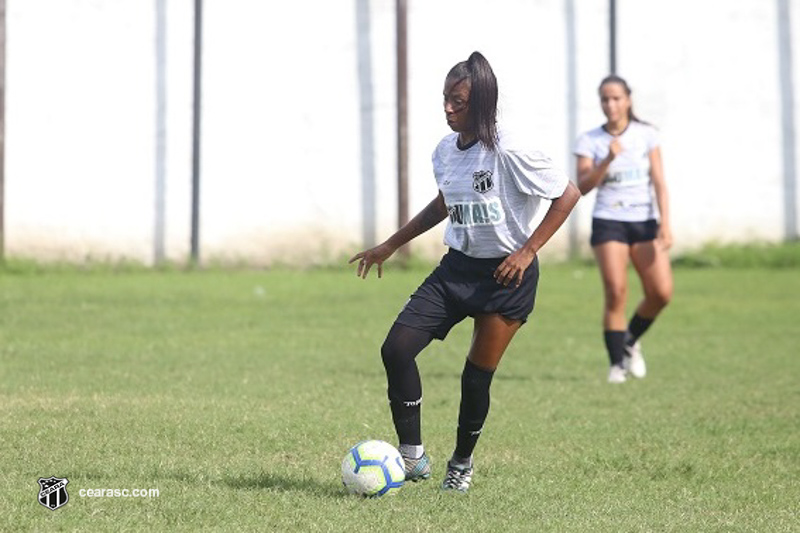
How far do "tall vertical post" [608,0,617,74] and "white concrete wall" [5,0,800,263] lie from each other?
143 mm

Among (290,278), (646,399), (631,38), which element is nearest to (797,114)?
(631,38)

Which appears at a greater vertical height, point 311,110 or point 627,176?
point 311,110

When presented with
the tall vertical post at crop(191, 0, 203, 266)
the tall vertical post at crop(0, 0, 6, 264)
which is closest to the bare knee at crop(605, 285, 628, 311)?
the tall vertical post at crop(191, 0, 203, 266)

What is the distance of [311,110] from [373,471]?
15.2 m

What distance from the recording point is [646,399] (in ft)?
36.6

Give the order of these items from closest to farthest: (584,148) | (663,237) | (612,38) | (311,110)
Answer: (584,148) < (663,237) < (311,110) < (612,38)

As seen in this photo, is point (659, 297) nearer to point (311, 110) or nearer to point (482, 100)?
point (482, 100)

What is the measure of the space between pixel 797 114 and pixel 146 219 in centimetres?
946

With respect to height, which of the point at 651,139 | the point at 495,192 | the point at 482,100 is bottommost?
the point at 495,192

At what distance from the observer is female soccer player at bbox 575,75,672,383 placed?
1206cm

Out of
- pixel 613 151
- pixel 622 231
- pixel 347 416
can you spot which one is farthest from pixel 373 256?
pixel 622 231

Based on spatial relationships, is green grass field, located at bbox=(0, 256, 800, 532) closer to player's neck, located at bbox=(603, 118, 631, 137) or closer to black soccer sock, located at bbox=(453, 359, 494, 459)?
black soccer sock, located at bbox=(453, 359, 494, 459)

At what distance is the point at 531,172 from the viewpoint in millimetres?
7172

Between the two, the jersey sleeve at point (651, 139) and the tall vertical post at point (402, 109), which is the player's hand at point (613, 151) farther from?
the tall vertical post at point (402, 109)
